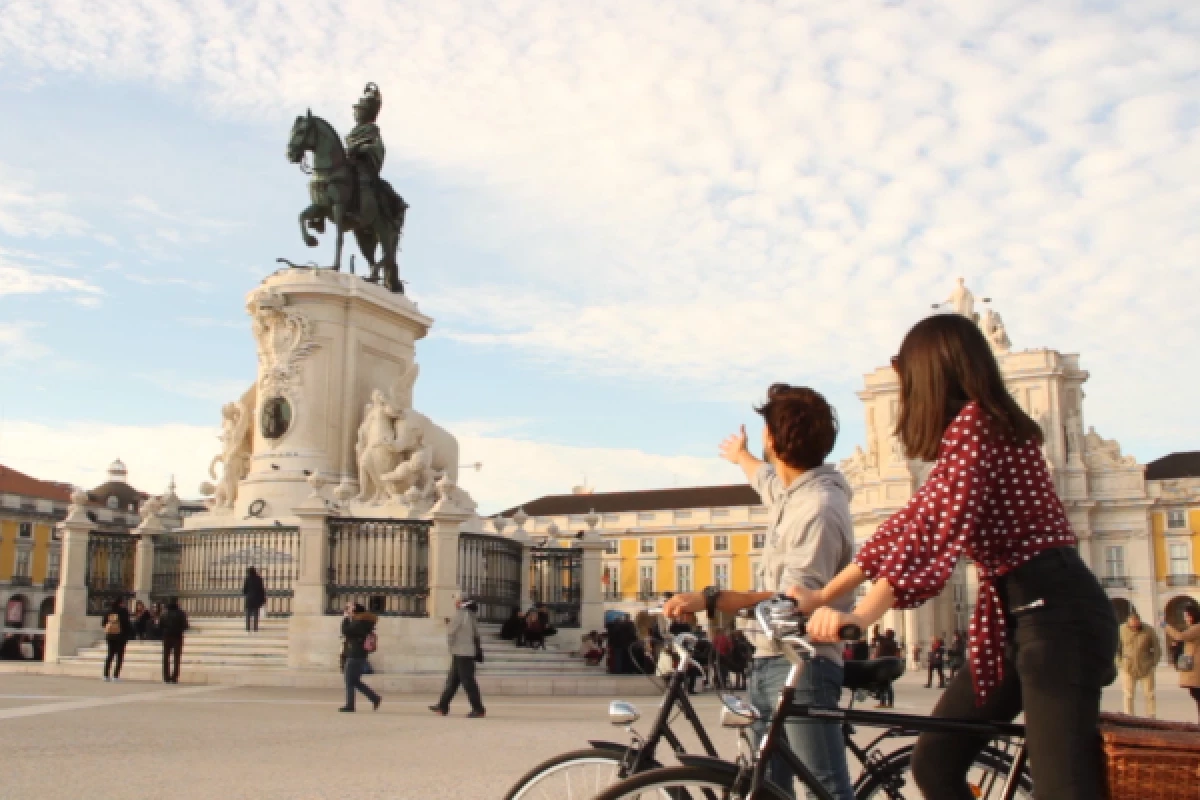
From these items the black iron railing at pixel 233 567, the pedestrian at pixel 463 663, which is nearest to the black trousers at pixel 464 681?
the pedestrian at pixel 463 663

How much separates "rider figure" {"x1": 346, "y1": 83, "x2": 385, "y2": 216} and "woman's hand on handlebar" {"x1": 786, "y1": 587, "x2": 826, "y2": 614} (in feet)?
68.0

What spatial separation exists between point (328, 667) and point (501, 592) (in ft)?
14.0

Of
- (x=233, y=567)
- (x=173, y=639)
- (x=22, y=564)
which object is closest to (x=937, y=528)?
(x=173, y=639)

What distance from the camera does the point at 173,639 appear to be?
1636 cm

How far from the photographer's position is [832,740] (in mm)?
3406

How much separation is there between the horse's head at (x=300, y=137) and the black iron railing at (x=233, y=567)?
23.5 feet

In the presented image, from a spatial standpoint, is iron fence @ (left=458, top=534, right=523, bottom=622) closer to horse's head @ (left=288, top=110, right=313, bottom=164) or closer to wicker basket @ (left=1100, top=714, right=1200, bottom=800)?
horse's head @ (left=288, top=110, right=313, bottom=164)

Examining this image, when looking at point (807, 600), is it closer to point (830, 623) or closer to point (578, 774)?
point (830, 623)

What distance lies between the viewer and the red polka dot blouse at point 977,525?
9.45ft

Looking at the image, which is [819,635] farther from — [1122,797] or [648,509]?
[648,509]

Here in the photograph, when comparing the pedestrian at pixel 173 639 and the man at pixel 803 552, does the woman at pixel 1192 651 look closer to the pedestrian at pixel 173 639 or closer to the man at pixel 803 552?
the man at pixel 803 552

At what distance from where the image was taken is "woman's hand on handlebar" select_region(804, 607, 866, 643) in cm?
285

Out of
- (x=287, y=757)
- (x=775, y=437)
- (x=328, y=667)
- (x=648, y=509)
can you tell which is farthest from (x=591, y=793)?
(x=648, y=509)

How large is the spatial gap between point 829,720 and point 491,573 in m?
17.6
